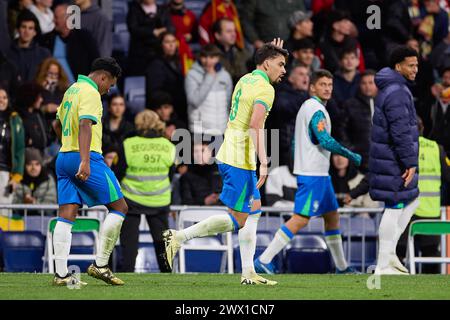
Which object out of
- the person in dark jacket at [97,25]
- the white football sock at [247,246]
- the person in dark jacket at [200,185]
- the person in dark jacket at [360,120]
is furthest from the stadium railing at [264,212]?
the white football sock at [247,246]

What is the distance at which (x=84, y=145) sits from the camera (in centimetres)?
1210

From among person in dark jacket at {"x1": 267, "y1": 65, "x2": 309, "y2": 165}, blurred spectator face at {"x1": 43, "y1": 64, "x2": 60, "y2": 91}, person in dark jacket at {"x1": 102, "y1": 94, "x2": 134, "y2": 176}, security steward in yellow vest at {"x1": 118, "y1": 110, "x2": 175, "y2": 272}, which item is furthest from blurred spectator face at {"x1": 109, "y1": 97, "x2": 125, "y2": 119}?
person in dark jacket at {"x1": 267, "y1": 65, "x2": 309, "y2": 165}

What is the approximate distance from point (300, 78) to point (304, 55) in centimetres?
59

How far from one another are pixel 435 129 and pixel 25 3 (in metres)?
6.45

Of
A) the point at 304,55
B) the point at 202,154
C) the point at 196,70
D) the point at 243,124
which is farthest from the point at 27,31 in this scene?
the point at 243,124

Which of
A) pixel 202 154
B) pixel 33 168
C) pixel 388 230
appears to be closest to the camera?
pixel 388 230

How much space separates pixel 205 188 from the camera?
62.1 feet

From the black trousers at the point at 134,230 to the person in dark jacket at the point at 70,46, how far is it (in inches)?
149

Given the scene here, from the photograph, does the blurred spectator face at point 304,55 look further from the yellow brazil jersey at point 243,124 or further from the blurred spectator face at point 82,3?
the yellow brazil jersey at point 243,124

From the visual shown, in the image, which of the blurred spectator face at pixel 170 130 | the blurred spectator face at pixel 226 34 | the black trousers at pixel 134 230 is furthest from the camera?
the blurred spectator face at pixel 226 34

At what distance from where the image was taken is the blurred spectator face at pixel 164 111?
763 inches

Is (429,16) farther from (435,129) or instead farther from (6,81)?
(6,81)

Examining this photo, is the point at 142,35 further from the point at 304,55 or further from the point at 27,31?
the point at 304,55

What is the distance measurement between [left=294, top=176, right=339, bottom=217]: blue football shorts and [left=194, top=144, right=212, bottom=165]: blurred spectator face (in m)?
3.45
